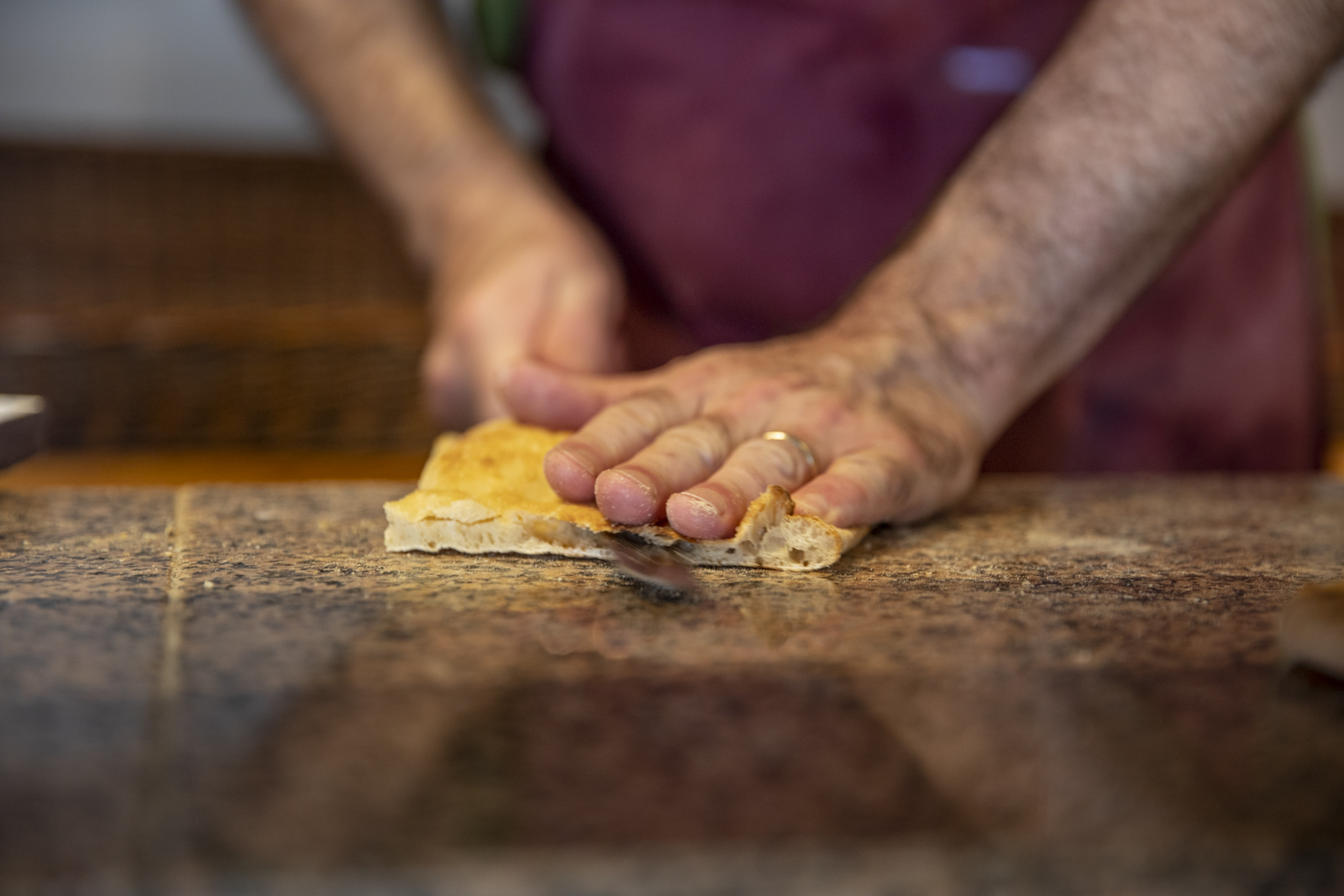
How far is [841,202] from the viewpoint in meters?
1.16

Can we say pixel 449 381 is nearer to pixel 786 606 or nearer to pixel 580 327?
pixel 580 327

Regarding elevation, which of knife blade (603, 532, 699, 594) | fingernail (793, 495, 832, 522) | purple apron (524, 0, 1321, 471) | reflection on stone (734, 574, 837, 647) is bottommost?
reflection on stone (734, 574, 837, 647)

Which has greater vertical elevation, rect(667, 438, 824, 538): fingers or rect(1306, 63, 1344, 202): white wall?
rect(1306, 63, 1344, 202): white wall

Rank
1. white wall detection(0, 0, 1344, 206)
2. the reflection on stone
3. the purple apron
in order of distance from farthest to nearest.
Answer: white wall detection(0, 0, 1344, 206) → the purple apron → the reflection on stone

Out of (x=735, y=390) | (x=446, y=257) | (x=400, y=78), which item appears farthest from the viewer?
(x=400, y=78)

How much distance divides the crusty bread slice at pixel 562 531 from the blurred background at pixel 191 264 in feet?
4.80

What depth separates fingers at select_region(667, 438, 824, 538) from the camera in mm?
568

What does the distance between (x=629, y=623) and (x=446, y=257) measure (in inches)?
29.1

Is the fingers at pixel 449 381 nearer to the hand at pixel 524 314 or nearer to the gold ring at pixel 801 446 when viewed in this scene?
the hand at pixel 524 314

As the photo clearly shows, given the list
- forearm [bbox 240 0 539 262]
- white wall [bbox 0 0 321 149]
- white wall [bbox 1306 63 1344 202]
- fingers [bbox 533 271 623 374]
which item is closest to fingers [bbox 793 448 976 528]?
fingers [bbox 533 271 623 374]

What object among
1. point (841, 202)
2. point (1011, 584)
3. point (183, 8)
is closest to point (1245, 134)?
point (841, 202)

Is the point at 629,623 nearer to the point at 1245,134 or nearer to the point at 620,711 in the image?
the point at 620,711

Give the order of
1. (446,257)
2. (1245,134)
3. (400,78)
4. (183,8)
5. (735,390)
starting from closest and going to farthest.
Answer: (735,390)
(1245,134)
(446,257)
(400,78)
(183,8)

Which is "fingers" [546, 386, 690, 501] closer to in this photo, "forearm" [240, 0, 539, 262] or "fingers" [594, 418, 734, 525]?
"fingers" [594, 418, 734, 525]
